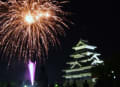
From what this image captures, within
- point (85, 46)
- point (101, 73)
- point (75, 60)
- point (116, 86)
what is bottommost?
point (75, 60)

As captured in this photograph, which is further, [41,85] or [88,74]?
[88,74]

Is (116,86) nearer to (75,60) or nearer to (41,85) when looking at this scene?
(41,85)

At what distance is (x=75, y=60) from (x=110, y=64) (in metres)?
28.1

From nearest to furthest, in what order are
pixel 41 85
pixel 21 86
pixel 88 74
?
pixel 41 85 → pixel 88 74 → pixel 21 86

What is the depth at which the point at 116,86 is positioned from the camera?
101 feet

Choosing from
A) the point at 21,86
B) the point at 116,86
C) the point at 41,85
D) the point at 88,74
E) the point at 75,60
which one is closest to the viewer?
the point at 116,86

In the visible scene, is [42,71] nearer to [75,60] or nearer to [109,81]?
[75,60]

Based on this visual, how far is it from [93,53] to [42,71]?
1829 cm

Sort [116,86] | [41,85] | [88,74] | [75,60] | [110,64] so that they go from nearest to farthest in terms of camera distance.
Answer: [116,86], [110,64], [41,85], [88,74], [75,60]

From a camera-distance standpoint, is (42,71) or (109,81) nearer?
(109,81)

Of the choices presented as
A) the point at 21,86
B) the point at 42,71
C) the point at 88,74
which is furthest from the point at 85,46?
the point at 21,86

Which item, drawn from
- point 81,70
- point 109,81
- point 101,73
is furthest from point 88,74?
point 109,81

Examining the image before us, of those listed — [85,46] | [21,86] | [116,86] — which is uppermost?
[116,86]

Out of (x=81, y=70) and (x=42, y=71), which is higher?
(x=42, y=71)
